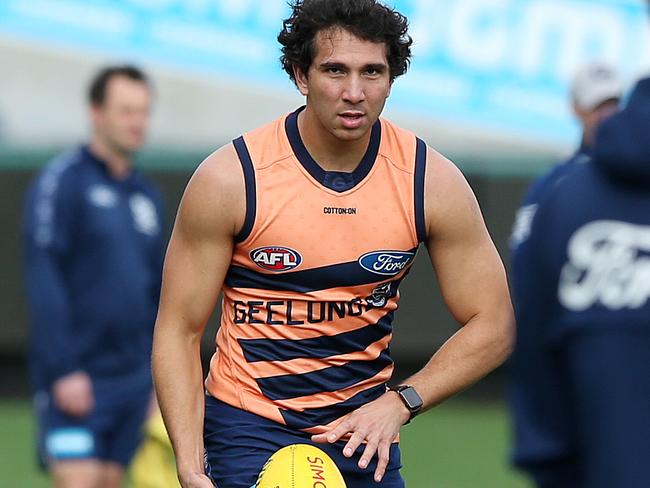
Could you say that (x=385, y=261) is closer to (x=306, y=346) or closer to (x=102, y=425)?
(x=306, y=346)

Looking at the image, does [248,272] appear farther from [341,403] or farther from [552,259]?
[552,259]

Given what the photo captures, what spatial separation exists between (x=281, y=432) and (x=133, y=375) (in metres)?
3.58

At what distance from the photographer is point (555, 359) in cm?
321

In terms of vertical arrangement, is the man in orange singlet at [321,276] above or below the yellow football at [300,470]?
above

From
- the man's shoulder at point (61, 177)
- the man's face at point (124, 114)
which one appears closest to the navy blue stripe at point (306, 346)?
the man's shoulder at point (61, 177)

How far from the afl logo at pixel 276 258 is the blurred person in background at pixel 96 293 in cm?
340

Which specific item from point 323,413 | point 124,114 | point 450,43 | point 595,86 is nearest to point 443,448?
point 124,114

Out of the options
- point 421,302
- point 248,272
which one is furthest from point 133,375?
point 421,302

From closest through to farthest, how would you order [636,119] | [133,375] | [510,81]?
[636,119]
[133,375]
[510,81]

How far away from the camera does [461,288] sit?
5.31 metres

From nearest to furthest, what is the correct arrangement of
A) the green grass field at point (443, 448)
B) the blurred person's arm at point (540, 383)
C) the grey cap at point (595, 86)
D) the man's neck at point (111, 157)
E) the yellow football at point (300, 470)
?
the blurred person's arm at point (540, 383), the yellow football at point (300, 470), the grey cap at point (595, 86), the man's neck at point (111, 157), the green grass field at point (443, 448)

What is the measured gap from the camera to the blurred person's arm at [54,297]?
8281 mm

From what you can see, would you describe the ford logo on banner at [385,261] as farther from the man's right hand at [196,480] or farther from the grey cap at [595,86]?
the grey cap at [595,86]

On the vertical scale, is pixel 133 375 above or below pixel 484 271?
below
